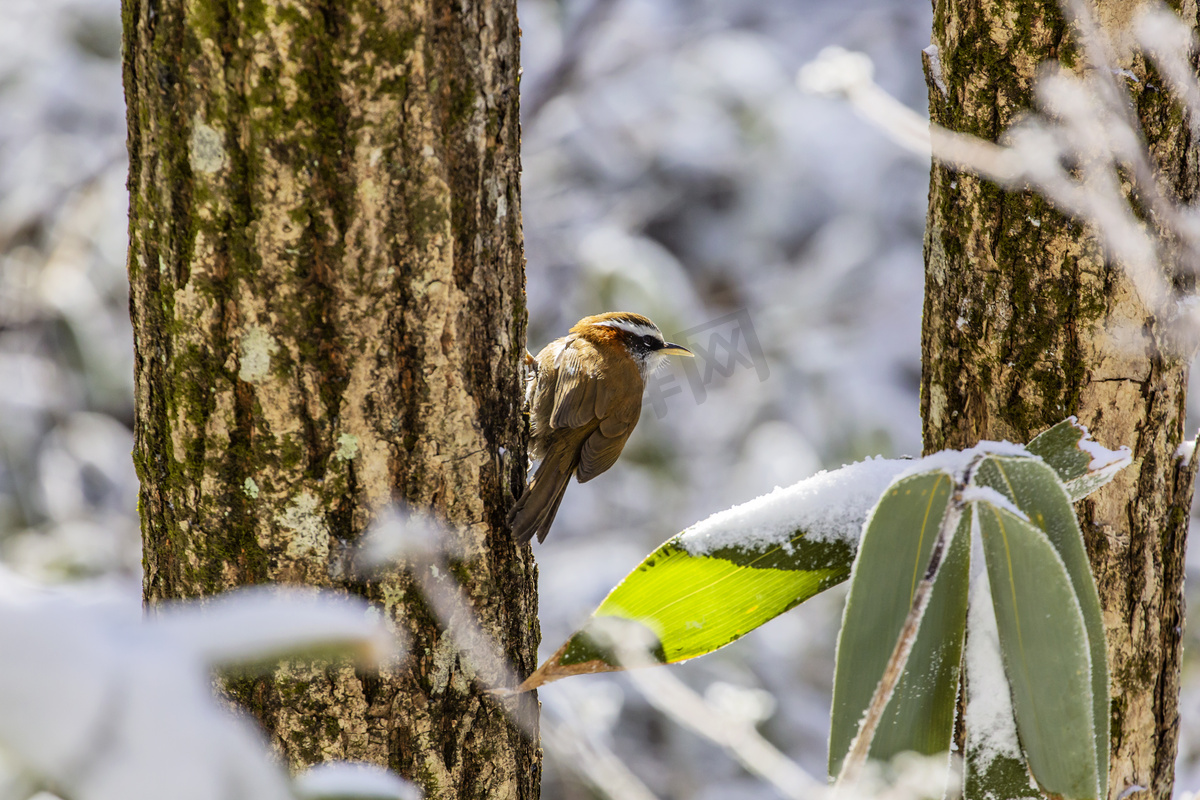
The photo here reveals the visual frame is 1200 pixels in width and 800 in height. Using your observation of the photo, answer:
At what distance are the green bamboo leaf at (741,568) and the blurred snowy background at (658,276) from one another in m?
3.10

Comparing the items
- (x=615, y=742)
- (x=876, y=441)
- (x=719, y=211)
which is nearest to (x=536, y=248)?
(x=719, y=211)

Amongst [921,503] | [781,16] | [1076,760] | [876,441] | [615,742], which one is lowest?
[615,742]

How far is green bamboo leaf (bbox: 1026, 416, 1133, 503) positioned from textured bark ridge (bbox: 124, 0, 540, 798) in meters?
0.82

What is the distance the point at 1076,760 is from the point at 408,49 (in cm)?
119

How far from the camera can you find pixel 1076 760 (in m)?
1.08

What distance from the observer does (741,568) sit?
1338 millimetres

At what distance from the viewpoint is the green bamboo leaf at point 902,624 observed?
1.10 meters

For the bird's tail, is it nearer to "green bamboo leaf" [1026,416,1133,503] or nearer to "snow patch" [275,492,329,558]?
"snow patch" [275,492,329,558]

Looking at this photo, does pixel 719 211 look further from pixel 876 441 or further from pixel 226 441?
pixel 226 441

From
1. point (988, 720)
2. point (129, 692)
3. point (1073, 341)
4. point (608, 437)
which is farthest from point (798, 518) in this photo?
point (608, 437)

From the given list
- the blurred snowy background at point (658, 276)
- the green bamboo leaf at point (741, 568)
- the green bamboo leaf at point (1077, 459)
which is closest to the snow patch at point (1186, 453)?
the green bamboo leaf at point (1077, 459)

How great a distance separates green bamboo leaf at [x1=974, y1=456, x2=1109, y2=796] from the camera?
1.15m

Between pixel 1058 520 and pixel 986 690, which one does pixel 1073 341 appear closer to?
pixel 1058 520

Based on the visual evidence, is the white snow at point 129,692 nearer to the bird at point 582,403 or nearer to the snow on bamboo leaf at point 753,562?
the snow on bamboo leaf at point 753,562
